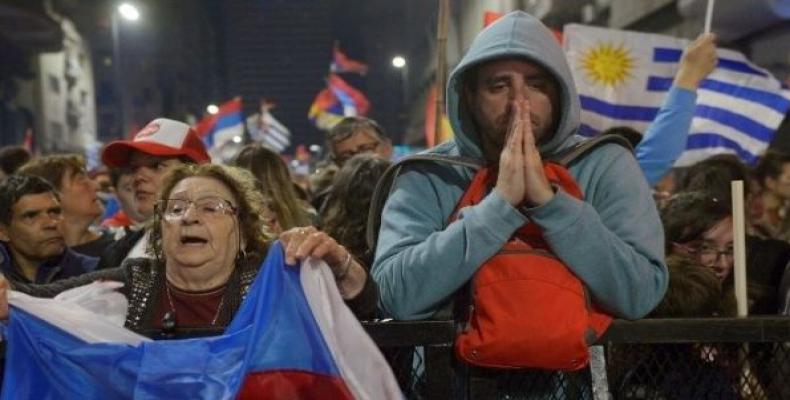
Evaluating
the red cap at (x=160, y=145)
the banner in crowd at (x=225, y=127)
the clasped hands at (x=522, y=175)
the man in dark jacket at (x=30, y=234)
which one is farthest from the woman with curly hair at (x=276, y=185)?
the banner in crowd at (x=225, y=127)

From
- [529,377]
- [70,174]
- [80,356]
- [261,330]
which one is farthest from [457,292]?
[70,174]

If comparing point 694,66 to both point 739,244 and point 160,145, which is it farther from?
point 160,145

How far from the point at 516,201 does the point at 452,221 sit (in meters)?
0.32

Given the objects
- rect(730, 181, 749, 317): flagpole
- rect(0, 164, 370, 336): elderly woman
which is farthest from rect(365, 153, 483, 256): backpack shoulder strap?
rect(730, 181, 749, 317): flagpole

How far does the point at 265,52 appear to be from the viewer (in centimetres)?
12619

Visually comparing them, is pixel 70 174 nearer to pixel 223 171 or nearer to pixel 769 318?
pixel 223 171

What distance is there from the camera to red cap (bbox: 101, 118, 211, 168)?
503cm

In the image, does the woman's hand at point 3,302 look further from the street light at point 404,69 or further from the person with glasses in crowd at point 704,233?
the street light at point 404,69

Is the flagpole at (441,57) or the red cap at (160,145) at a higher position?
the flagpole at (441,57)

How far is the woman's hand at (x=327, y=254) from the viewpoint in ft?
8.98

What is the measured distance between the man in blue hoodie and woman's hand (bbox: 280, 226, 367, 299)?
0.11 meters

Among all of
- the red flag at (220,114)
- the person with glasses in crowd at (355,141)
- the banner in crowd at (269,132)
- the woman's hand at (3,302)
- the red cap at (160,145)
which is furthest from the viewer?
the banner in crowd at (269,132)

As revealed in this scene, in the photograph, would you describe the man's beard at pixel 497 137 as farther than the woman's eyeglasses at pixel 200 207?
No

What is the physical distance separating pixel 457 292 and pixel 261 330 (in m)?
0.50
